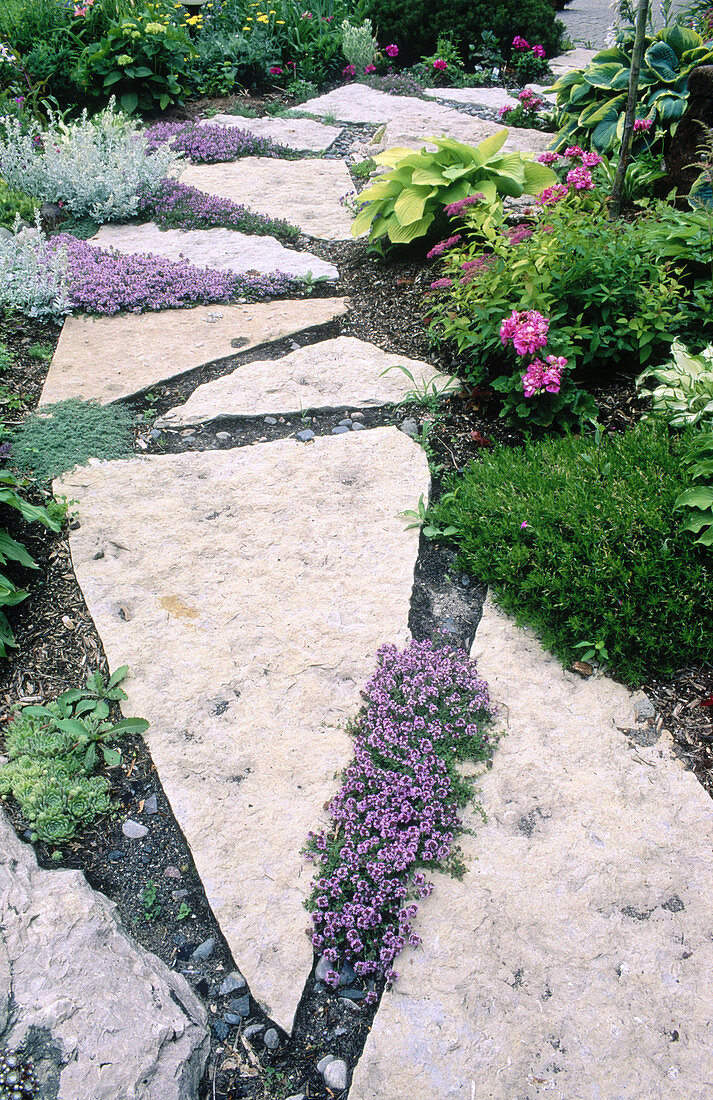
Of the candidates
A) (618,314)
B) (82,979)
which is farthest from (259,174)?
Result: (82,979)

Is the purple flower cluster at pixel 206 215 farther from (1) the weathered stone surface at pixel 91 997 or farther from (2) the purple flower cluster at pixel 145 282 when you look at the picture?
(1) the weathered stone surface at pixel 91 997

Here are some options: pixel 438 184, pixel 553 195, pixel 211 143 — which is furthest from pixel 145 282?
pixel 211 143

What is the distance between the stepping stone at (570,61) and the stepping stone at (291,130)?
14.0ft

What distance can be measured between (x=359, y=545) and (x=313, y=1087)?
205cm

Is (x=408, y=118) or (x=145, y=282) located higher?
(x=408, y=118)

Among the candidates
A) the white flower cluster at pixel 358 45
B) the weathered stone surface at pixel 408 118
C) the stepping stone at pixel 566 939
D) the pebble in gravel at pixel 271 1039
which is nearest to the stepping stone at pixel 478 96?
the weathered stone surface at pixel 408 118

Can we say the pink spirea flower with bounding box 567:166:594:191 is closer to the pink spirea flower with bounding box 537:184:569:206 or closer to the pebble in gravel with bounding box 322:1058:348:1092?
the pink spirea flower with bounding box 537:184:569:206

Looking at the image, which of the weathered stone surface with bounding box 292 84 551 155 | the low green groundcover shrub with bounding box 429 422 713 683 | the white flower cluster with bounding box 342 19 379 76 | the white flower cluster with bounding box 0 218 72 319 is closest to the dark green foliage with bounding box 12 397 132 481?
the white flower cluster with bounding box 0 218 72 319

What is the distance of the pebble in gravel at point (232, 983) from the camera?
6.76 ft

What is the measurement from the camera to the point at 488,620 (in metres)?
3.05

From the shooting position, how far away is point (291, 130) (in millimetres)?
8484

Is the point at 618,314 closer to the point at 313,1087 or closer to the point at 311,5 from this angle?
the point at 313,1087

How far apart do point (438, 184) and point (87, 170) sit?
3204mm

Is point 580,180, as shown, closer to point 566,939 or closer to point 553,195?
point 553,195
